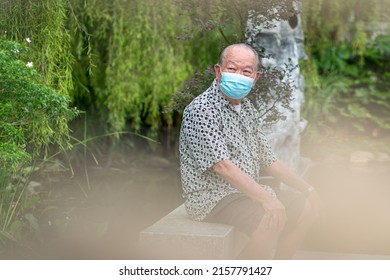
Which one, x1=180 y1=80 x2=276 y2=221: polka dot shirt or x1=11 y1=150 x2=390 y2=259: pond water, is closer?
x1=180 y1=80 x2=276 y2=221: polka dot shirt

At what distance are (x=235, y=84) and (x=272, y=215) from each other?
23.3 inches

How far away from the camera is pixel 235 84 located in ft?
10.7

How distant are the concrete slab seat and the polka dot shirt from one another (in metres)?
0.13

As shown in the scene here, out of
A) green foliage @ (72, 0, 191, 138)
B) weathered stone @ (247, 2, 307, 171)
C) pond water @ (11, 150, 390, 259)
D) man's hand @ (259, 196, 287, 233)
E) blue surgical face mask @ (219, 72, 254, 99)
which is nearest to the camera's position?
man's hand @ (259, 196, 287, 233)

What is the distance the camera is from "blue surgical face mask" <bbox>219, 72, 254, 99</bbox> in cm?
327

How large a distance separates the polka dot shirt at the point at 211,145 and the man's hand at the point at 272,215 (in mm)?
224

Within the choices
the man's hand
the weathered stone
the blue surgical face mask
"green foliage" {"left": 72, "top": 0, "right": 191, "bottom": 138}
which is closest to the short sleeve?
the blue surgical face mask

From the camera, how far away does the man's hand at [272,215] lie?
3145 mm

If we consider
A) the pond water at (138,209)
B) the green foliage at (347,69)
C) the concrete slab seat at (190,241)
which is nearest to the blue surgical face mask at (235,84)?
the concrete slab seat at (190,241)

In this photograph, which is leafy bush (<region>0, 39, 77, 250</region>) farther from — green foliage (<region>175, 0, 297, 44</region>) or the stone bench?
green foliage (<region>175, 0, 297, 44</region>)

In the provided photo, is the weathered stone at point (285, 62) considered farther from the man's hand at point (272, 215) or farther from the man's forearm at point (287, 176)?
the man's hand at point (272, 215)

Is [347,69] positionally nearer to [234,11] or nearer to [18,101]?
[234,11]

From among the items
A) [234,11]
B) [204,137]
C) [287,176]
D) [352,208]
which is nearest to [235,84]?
[204,137]

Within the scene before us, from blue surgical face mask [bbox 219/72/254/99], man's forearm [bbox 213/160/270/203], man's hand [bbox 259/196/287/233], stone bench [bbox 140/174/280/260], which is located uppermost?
blue surgical face mask [bbox 219/72/254/99]
